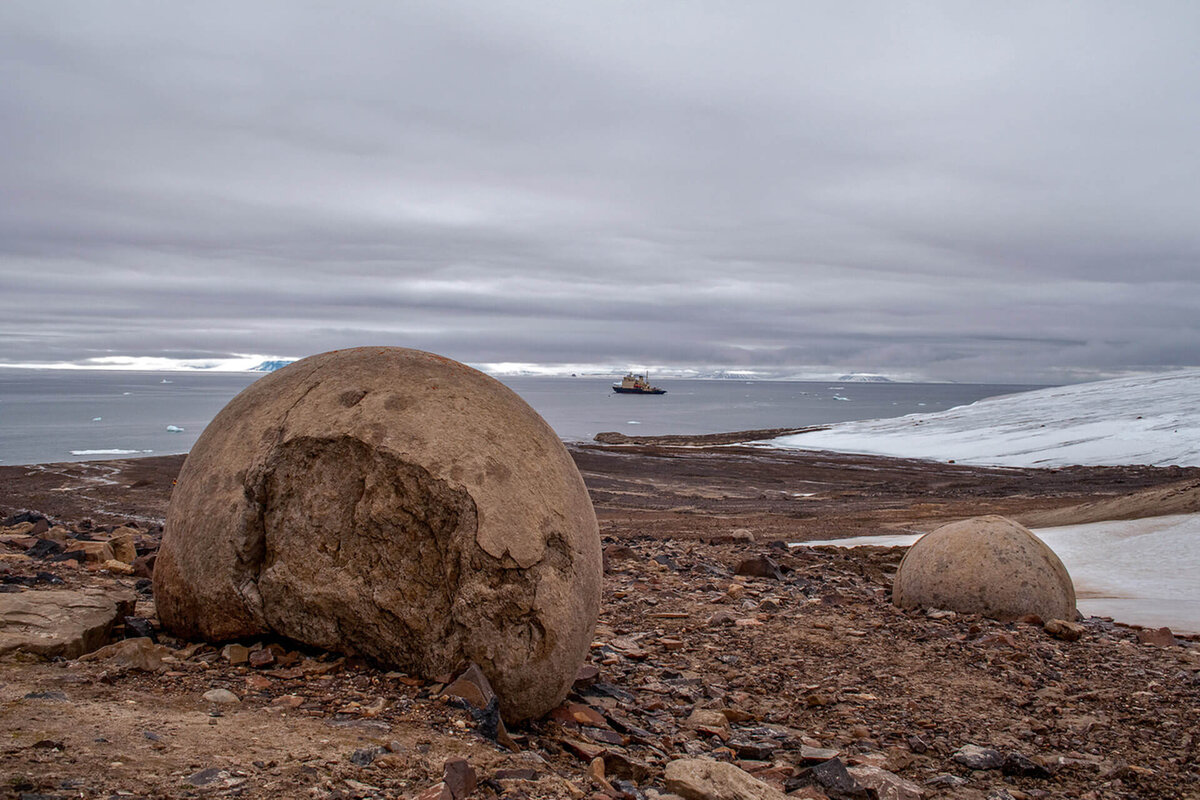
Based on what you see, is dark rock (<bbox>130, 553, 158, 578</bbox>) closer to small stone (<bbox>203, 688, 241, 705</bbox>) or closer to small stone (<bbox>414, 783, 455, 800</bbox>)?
small stone (<bbox>203, 688, 241, 705</bbox>)

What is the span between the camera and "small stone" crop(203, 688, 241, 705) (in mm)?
4227

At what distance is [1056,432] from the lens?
5169cm

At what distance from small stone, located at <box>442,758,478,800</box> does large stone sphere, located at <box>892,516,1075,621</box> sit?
6.96 meters

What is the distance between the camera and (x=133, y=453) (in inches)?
1848

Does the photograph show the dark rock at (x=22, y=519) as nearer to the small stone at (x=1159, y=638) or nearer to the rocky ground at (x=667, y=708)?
the rocky ground at (x=667, y=708)

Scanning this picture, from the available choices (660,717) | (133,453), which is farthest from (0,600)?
(133,453)

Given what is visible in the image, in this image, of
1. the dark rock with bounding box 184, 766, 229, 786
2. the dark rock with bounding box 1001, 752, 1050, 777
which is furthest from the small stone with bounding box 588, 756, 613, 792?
the dark rock with bounding box 1001, 752, 1050, 777

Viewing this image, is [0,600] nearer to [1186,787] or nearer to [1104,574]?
[1186,787]

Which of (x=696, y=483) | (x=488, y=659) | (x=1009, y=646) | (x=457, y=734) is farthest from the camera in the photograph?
(x=696, y=483)

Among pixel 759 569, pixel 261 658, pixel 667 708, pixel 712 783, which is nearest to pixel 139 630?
pixel 261 658

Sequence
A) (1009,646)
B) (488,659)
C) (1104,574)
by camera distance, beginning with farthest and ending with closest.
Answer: (1104,574)
(1009,646)
(488,659)

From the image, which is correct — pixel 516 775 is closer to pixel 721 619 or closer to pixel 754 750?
pixel 754 750

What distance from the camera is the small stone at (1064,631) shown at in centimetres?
807

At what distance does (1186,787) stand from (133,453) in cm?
5118
